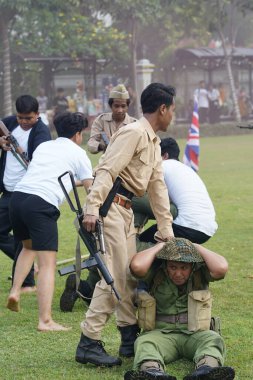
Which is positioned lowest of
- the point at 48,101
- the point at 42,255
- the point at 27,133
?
the point at 48,101

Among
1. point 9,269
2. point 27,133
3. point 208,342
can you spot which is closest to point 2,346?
point 208,342

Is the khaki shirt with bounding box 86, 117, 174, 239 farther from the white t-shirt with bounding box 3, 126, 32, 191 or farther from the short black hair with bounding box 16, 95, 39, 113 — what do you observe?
the white t-shirt with bounding box 3, 126, 32, 191

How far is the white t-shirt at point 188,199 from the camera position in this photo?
771 cm

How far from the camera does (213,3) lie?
4016cm

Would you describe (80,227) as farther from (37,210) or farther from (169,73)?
(169,73)

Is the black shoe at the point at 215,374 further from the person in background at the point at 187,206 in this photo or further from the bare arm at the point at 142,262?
the person in background at the point at 187,206


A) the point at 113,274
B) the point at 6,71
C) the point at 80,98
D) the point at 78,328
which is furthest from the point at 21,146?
the point at 80,98

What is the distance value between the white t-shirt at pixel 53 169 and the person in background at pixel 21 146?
98 centimetres

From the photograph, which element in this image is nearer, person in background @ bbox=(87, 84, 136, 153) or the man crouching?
the man crouching

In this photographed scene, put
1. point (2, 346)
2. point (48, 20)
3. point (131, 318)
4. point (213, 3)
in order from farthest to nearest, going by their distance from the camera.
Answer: point (213, 3) → point (48, 20) → point (2, 346) → point (131, 318)

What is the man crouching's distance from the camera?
5.76 metres

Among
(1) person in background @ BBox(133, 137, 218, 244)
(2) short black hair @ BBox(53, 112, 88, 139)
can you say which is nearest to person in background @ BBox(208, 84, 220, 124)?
(1) person in background @ BBox(133, 137, 218, 244)

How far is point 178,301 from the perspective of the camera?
6.06 metres

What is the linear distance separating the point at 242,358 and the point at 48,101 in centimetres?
3076
